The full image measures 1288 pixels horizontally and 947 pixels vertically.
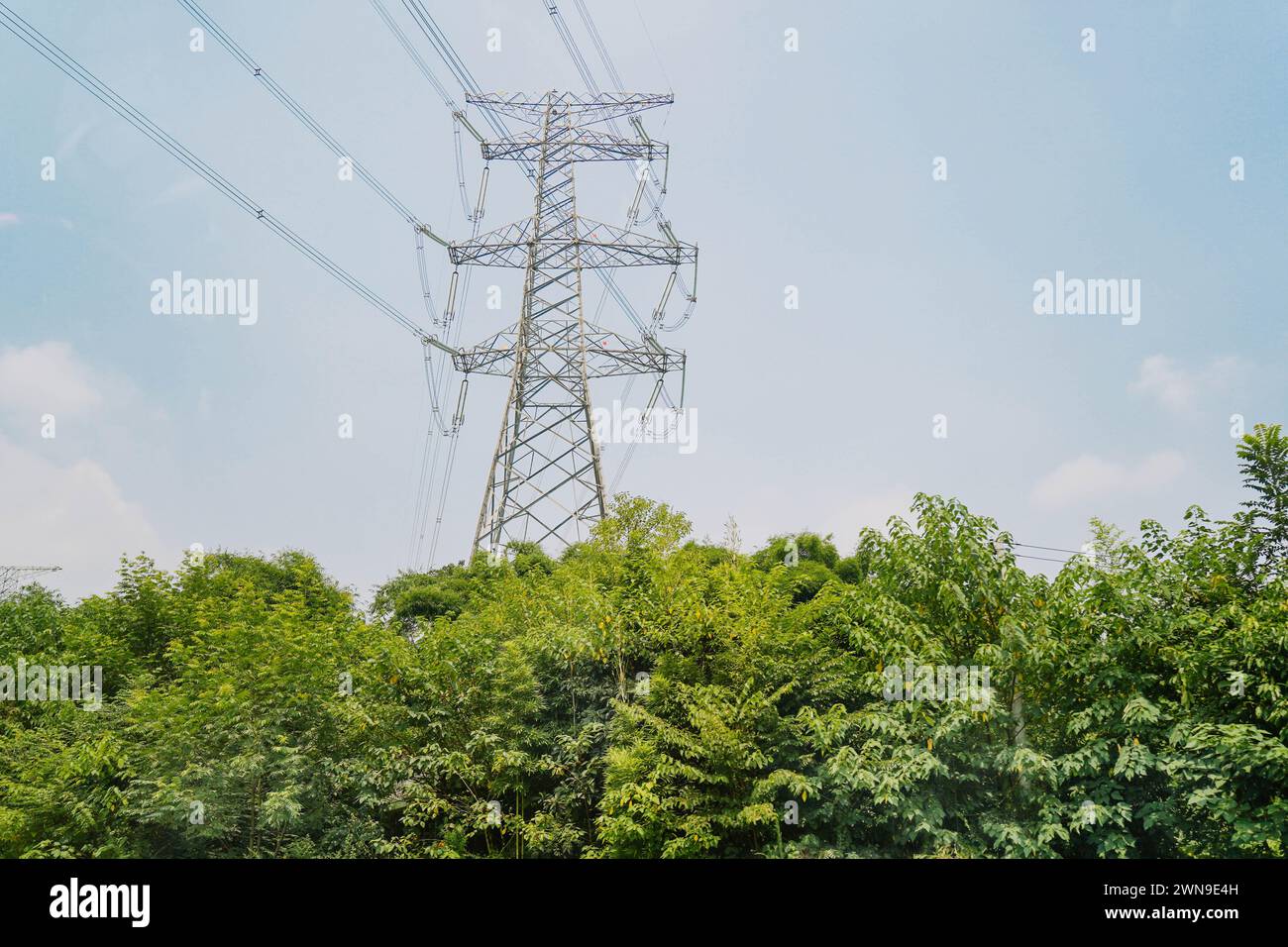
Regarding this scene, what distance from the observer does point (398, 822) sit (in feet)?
54.5

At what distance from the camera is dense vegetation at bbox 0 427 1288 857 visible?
434 inches

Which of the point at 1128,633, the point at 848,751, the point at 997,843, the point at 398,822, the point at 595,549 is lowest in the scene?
the point at 398,822

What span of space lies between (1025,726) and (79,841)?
16156 mm

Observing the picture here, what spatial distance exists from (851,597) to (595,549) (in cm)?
838

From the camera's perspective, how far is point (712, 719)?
13773 mm

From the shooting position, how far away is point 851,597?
13.4m

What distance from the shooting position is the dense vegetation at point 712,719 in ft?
36.2

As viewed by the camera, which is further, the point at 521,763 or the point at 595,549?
the point at 595,549

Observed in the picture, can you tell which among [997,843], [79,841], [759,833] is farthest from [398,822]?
[997,843]
